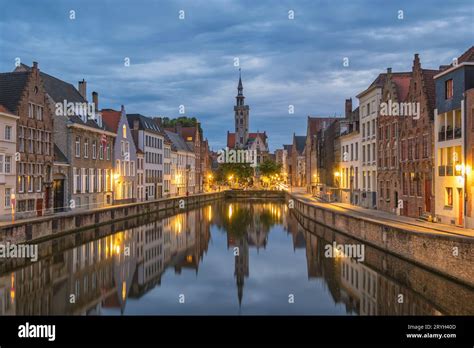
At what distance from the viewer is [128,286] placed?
23.8 meters

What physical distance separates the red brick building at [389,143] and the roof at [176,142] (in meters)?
45.9

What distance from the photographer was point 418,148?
3622cm

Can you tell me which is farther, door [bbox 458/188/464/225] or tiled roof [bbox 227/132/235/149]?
tiled roof [bbox 227/132/235/149]

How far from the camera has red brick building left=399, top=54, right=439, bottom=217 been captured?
34094mm

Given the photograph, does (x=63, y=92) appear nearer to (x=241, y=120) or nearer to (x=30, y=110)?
(x=30, y=110)

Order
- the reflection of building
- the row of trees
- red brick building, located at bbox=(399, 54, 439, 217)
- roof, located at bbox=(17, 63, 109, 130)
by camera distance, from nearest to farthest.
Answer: the reflection of building < red brick building, located at bbox=(399, 54, 439, 217) < roof, located at bbox=(17, 63, 109, 130) < the row of trees

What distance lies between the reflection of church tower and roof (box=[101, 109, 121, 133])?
23.3 m

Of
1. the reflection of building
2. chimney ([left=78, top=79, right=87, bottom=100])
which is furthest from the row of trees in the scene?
the reflection of building

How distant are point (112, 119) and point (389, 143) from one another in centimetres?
3012

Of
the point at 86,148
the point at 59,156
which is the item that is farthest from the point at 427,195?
the point at 86,148

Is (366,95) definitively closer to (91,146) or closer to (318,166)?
(91,146)

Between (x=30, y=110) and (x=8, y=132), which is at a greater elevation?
(x=30, y=110)

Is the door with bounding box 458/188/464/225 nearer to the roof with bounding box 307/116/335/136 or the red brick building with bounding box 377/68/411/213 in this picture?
the red brick building with bounding box 377/68/411/213
